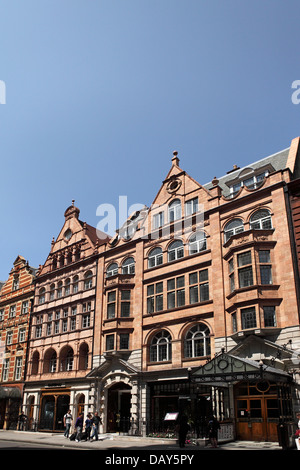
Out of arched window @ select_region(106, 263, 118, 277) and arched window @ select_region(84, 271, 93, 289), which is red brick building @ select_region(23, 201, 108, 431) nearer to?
arched window @ select_region(84, 271, 93, 289)

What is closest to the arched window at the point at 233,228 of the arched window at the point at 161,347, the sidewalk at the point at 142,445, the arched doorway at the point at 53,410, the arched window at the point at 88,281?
the arched window at the point at 161,347

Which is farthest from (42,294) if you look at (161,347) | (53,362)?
(161,347)

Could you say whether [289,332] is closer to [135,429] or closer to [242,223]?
[242,223]

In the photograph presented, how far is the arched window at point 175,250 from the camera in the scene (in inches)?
1332

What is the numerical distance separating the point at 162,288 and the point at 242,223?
27.5 feet

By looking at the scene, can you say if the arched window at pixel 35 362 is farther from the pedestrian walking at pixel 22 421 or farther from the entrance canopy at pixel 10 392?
the pedestrian walking at pixel 22 421

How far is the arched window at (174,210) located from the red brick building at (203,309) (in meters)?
0.12

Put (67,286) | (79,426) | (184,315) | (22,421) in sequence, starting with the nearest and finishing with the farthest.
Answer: (79,426) → (184,315) → (22,421) → (67,286)

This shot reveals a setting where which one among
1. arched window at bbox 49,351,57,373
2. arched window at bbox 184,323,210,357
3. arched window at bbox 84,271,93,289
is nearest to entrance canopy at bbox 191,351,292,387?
arched window at bbox 184,323,210,357

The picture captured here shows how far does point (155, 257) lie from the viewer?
1404 inches

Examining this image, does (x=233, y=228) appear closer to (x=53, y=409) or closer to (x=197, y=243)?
(x=197, y=243)

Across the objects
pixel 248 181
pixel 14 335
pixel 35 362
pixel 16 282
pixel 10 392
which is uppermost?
pixel 248 181

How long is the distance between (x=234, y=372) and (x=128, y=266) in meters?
17.2

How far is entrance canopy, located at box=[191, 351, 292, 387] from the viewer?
855 inches
